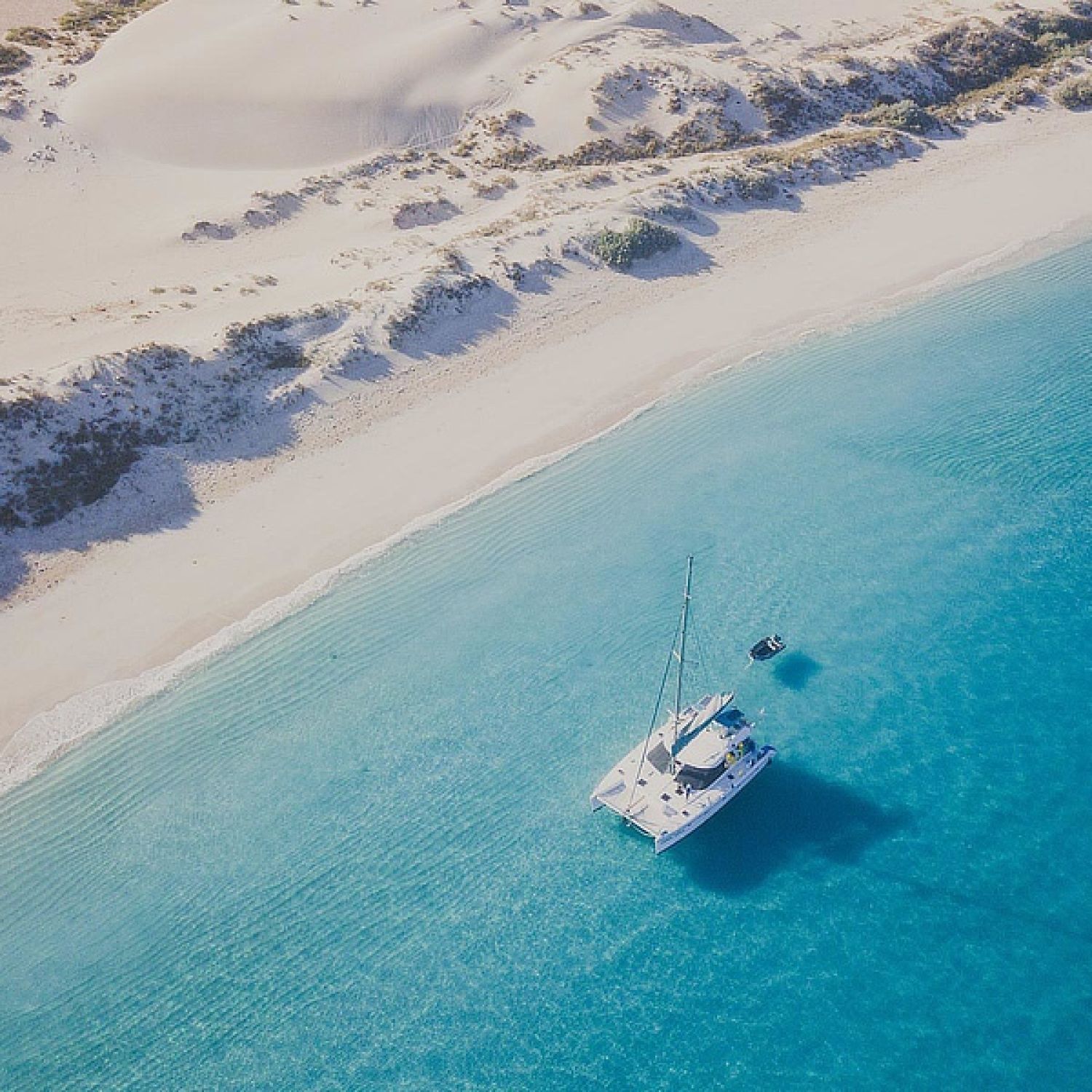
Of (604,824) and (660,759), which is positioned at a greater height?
(660,759)

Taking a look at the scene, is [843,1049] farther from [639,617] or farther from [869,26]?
[869,26]

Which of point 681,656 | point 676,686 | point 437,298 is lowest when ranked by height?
point 676,686

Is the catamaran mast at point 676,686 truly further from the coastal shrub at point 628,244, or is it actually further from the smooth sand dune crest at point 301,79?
the smooth sand dune crest at point 301,79

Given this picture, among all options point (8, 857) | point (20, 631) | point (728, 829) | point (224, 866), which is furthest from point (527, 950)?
point (20, 631)

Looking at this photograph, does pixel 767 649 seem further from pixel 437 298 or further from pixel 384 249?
pixel 384 249

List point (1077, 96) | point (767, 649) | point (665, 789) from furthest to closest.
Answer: point (1077, 96)
point (767, 649)
point (665, 789)

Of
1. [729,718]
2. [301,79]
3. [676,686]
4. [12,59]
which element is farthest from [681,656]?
[12,59]
